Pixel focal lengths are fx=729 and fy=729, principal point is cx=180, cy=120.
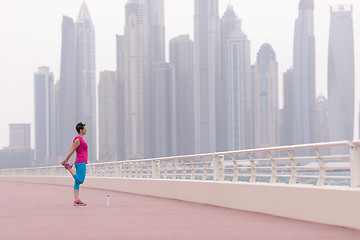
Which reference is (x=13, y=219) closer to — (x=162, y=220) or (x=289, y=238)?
(x=162, y=220)

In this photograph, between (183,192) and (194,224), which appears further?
(183,192)

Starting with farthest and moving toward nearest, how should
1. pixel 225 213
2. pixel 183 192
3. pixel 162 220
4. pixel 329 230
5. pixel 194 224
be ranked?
pixel 183 192 → pixel 225 213 → pixel 162 220 → pixel 194 224 → pixel 329 230

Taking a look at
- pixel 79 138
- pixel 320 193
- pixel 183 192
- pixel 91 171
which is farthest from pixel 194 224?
pixel 91 171

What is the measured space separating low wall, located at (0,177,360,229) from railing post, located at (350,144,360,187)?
0.67 ft

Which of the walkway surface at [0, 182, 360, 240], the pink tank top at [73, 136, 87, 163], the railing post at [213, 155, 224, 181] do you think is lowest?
the walkway surface at [0, 182, 360, 240]

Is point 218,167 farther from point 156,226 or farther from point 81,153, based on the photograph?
point 156,226

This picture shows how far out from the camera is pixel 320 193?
37.1 ft

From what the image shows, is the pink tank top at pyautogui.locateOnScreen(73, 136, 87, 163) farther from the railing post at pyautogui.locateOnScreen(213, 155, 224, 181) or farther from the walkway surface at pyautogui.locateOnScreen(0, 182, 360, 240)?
the railing post at pyautogui.locateOnScreen(213, 155, 224, 181)

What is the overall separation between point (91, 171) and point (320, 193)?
28.2 meters

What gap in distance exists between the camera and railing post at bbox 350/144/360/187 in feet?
35.0

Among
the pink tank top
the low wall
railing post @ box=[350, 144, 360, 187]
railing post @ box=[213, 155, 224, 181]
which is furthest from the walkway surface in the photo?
railing post @ box=[213, 155, 224, 181]

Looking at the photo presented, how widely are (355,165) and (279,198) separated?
2.50m

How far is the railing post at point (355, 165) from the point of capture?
1067cm

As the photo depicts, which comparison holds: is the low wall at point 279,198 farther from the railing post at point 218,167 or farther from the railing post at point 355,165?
the railing post at point 218,167
